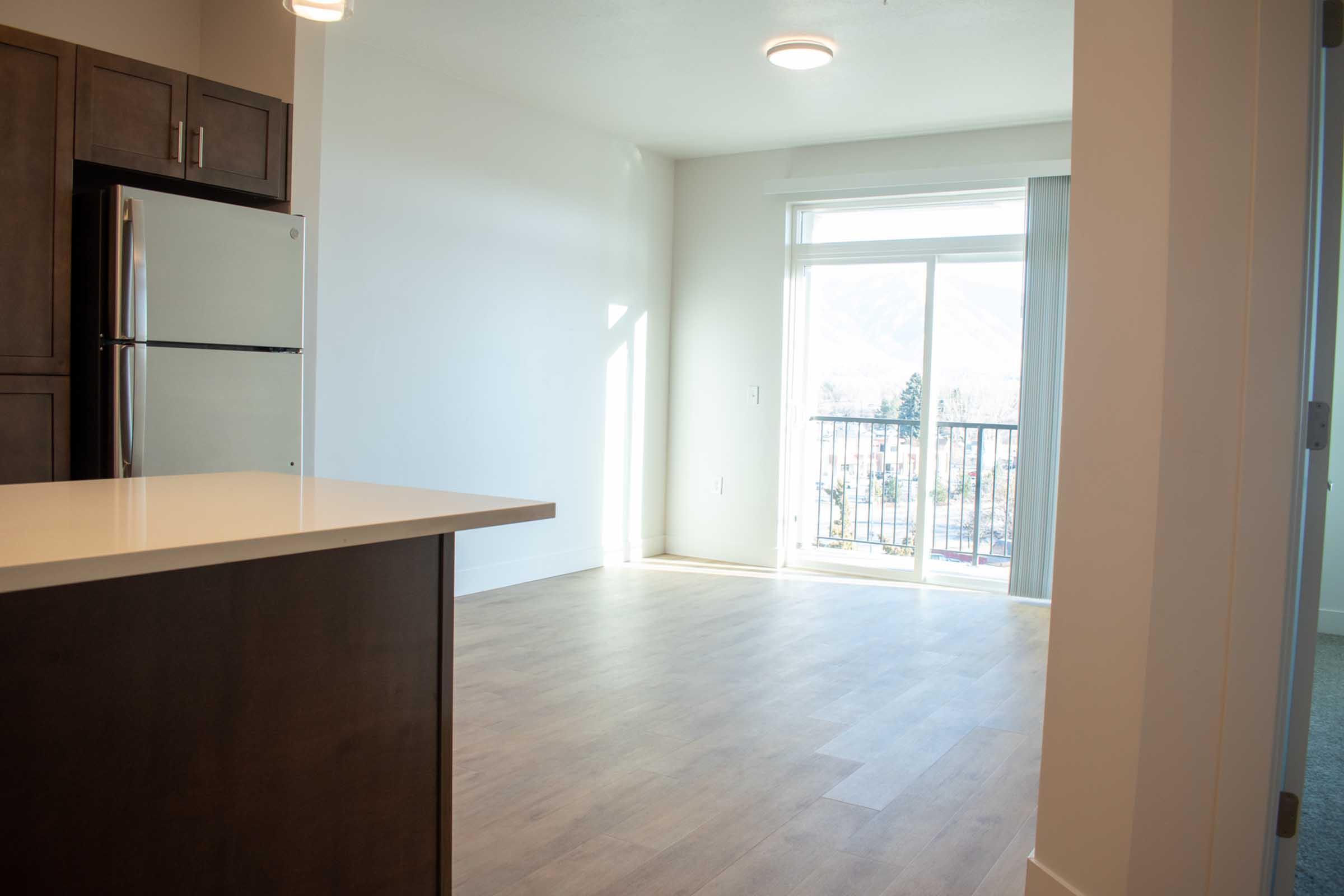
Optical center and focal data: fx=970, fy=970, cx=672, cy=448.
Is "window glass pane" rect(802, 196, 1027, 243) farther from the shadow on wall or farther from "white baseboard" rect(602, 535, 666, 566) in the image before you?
"white baseboard" rect(602, 535, 666, 566)

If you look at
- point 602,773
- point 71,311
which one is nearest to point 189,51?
point 71,311

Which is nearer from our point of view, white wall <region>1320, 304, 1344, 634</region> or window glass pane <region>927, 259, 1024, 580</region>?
white wall <region>1320, 304, 1344, 634</region>

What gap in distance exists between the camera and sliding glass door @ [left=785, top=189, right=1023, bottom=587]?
222 inches

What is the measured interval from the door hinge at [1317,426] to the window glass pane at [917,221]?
13.1ft

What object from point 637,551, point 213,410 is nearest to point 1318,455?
point 213,410

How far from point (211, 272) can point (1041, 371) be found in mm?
4132

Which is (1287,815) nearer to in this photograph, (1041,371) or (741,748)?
(741,748)

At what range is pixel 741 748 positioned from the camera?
9.89 ft

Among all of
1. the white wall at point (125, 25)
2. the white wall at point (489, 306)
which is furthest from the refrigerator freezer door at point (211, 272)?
the white wall at point (125, 25)

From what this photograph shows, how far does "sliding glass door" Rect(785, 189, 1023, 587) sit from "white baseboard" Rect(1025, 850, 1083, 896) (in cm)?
368

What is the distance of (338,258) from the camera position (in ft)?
14.2

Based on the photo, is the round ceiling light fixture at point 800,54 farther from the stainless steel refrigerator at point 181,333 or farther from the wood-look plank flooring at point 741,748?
the wood-look plank flooring at point 741,748

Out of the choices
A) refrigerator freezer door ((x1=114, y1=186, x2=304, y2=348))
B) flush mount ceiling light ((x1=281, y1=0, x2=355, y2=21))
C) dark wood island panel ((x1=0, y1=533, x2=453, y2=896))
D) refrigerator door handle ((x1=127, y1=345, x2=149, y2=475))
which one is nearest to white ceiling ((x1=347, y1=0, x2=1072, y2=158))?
refrigerator freezer door ((x1=114, y1=186, x2=304, y2=348))

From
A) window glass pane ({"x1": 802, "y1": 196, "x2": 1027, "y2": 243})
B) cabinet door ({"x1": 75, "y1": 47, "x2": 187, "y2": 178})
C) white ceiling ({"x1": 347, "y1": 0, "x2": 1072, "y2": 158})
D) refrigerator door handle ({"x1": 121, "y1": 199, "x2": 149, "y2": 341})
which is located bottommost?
refrigerator door handle ({"x1": 121, "y1": 199, "x2": 149, "y2": 341})
